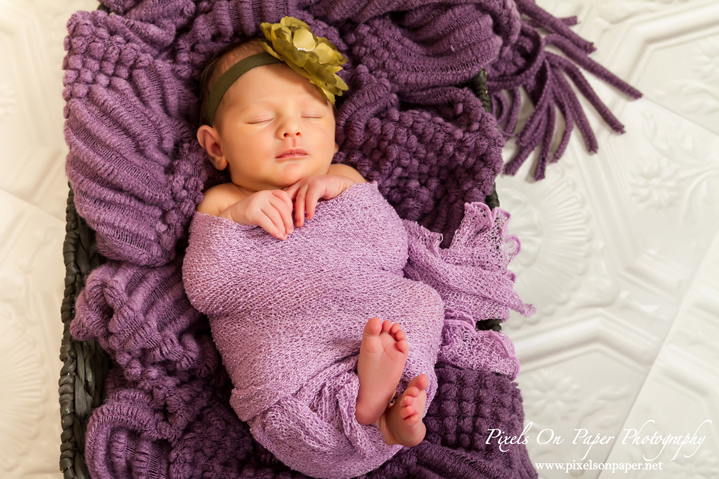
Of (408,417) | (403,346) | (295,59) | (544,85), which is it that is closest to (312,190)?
(295,59)

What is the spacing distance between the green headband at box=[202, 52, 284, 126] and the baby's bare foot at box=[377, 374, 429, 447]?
761mm

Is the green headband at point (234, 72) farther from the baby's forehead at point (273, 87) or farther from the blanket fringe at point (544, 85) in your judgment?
the blanket fringe at point (544, 85)

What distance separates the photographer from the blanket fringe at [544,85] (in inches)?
62.6

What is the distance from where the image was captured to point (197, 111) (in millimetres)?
1397

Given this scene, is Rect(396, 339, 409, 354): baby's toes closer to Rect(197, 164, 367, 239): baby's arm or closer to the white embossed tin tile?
Rect(197, 164, 367, 239): baby's arm

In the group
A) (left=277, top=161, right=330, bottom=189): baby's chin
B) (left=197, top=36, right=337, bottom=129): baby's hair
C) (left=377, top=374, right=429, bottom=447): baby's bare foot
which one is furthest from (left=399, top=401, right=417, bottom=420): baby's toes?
(left=197, top=36, right=337, bottom=129): baby's hair

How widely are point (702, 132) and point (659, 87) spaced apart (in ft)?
0.58

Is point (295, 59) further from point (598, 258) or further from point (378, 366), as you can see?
point (598, 258)

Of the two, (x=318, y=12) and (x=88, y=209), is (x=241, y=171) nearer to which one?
(x=88, y=209)

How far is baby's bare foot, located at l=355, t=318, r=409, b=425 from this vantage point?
1000mm

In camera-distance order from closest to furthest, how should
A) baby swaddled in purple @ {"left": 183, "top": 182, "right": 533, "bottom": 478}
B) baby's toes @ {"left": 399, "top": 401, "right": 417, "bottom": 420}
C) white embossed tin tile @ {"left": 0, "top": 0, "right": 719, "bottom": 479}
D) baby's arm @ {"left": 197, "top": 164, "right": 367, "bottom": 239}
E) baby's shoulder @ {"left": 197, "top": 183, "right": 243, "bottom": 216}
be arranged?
baby's toes @ {"left": 399, "top": 401, "right": 417, "bottom": 420}, baby swaddled in purple @ {"left": 183, "top": 182, "right": 533, "bottom": 478}, baby's arm @ {"left": 197, "top": 164, "right": 367, "bottom": 239}, baby's shoulder @ {"left": 197, "top": 183, "right": 243, "bottom": 216}, white embossed tin tile @ {"left": 0, "top": 0, "right": 719, "bottom": 479}

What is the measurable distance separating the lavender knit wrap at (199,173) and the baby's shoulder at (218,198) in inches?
1.1

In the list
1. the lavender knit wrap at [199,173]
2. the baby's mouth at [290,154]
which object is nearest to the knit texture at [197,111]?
the lavender knit wrap at [199,173]

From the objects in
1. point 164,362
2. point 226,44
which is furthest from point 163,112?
point 164,362
